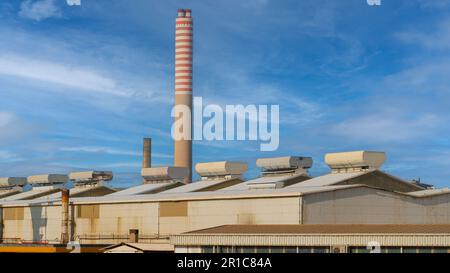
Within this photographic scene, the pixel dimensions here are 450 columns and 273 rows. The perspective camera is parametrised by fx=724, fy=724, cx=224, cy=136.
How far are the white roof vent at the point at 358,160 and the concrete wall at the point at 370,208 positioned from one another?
5.46m

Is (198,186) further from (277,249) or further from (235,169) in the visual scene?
(277,249)

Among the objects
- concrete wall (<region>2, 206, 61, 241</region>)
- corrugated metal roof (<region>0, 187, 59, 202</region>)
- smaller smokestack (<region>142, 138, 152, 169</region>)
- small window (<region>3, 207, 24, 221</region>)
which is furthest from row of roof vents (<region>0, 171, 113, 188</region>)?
smaller smokestack (<region>142, 138, 152, 169</region>)

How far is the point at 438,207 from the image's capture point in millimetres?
73000

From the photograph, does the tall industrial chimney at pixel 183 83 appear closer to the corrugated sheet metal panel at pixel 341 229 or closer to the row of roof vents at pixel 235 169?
the row of roof vents at pixel 235 169

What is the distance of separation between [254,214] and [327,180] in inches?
392

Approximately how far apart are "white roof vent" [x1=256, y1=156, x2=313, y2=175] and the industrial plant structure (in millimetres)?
116

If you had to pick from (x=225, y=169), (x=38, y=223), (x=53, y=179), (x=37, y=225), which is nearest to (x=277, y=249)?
(x=225, y=169)

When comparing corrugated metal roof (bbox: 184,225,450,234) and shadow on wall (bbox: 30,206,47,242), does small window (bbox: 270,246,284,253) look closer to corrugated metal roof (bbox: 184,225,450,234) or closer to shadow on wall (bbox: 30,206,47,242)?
corrugated metal roof (bbox: 184,225,450,234)

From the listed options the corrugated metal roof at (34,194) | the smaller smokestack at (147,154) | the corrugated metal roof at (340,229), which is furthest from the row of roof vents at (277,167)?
the smaller smokestack at (147,154)

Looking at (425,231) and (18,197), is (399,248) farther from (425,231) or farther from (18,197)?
(18,197)

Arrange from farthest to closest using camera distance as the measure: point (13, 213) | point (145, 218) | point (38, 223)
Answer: point (13, 213) → point (38, 223) → point (145, 218)

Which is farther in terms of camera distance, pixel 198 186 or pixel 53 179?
pixel 53 179

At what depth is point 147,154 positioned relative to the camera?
129m

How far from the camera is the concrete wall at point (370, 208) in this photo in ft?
214
